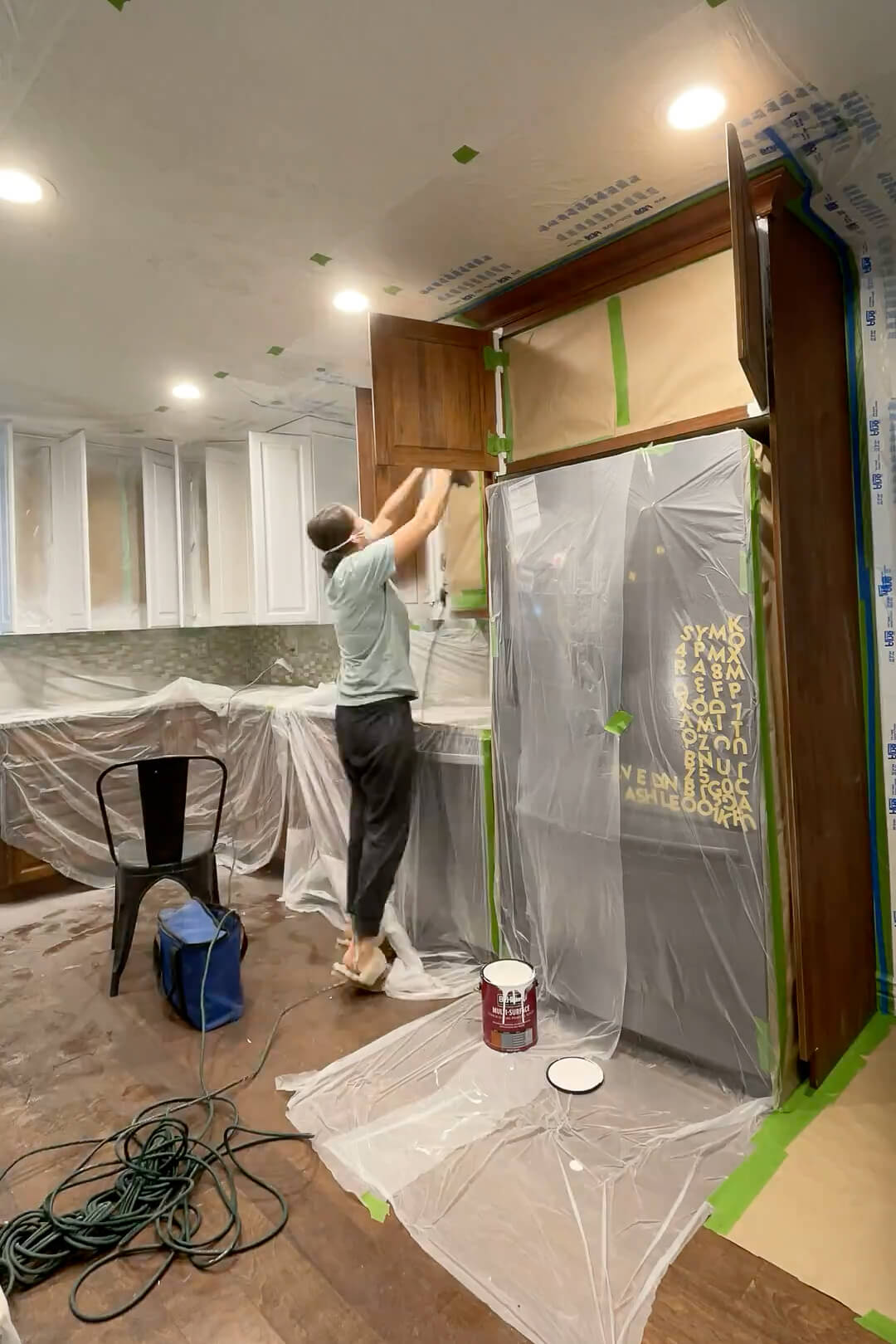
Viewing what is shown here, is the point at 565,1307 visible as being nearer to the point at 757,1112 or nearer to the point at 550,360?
Answer: the point at 757,1112

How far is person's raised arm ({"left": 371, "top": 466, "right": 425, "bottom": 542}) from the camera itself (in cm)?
249

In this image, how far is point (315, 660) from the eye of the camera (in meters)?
4.27

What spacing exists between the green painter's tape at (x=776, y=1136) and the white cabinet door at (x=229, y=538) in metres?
3.23

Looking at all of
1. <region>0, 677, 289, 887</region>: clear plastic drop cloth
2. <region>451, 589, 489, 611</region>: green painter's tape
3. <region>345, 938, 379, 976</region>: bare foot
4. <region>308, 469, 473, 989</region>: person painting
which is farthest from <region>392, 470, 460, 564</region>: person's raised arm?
<region>0, 677, 289, 887</region>: clear plastic drop cloth

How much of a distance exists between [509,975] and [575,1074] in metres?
0.30

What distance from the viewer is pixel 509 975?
2.15 metres

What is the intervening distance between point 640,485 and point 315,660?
8.71 feet

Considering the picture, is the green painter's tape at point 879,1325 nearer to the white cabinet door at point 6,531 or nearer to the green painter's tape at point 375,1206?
the green painter's tape at point 375,1206

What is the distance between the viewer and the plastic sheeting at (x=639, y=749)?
5.98 ft

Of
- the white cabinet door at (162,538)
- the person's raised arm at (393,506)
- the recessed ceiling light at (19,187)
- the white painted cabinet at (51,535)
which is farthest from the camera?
the white cabinet door at (162,538)

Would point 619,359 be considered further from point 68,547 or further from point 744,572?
point 68,547

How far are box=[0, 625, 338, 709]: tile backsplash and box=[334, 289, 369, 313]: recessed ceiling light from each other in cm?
191

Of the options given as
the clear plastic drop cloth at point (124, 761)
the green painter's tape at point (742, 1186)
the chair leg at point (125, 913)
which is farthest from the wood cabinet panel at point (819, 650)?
the clear plastic drop cloth at point (124, 761)

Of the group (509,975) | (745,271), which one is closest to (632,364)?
(745,271)
